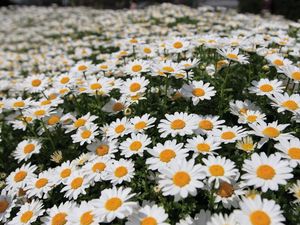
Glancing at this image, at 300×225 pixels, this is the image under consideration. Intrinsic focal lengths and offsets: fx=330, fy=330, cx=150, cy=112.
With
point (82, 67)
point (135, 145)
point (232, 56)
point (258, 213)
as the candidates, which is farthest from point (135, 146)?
point (82, 67)

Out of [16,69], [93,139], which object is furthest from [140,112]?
[16,69]

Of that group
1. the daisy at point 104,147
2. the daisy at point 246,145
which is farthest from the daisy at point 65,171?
the daisy at point 246,145

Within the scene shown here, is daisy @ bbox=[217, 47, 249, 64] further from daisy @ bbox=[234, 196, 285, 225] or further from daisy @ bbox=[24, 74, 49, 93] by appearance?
daisy @ bbox=[24, 74, 49, 93]

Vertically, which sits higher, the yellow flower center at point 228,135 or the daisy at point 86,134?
the yellow flower center at point 228,135

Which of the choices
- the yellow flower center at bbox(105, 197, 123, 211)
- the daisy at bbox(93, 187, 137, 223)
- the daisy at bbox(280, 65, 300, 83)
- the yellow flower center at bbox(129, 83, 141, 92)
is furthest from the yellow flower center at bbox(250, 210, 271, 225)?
the yellow flower center at bbox(129, 83, 141, 92)

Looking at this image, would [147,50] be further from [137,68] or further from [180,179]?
[180,179]

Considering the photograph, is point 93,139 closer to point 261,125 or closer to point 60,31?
point 261,125

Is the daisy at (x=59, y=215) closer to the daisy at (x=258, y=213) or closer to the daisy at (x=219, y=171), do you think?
the daisy at (x=219, y=171)
